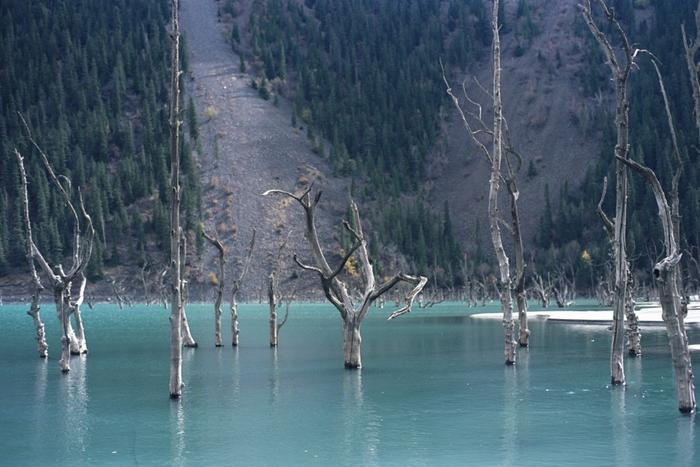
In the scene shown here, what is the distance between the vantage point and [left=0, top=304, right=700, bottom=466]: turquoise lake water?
17.4m

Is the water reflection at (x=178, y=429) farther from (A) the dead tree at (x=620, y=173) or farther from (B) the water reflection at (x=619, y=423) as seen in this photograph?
(A) the dead tree at (x=620, y=173)

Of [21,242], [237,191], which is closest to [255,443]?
[21,242]

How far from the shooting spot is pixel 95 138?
16462 cm

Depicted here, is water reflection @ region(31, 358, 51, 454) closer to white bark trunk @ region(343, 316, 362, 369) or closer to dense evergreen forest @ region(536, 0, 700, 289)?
white bark trunk @ region(343, 316, 362, 369)

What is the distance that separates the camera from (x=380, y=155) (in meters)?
197

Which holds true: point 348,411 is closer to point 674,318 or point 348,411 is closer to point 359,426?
point 359,426

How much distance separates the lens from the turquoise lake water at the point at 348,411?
685 inches

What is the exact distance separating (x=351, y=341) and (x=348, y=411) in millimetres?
9536

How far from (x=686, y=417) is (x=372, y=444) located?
759 cm

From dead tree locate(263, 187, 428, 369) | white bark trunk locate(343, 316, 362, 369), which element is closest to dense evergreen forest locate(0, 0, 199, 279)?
white bark trunk locate(343, 316, 362, 369)

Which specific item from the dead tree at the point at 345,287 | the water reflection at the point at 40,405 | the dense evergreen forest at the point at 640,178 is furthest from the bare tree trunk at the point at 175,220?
the dense evergreen forest at the point at 640,178

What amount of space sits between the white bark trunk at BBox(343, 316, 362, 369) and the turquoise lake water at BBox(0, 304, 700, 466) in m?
0.69

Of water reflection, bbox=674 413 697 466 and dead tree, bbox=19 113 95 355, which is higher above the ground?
dead tree, bbox=19 113 95 355

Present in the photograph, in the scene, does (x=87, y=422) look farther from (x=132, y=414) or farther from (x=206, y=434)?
(x=206, y=434)
